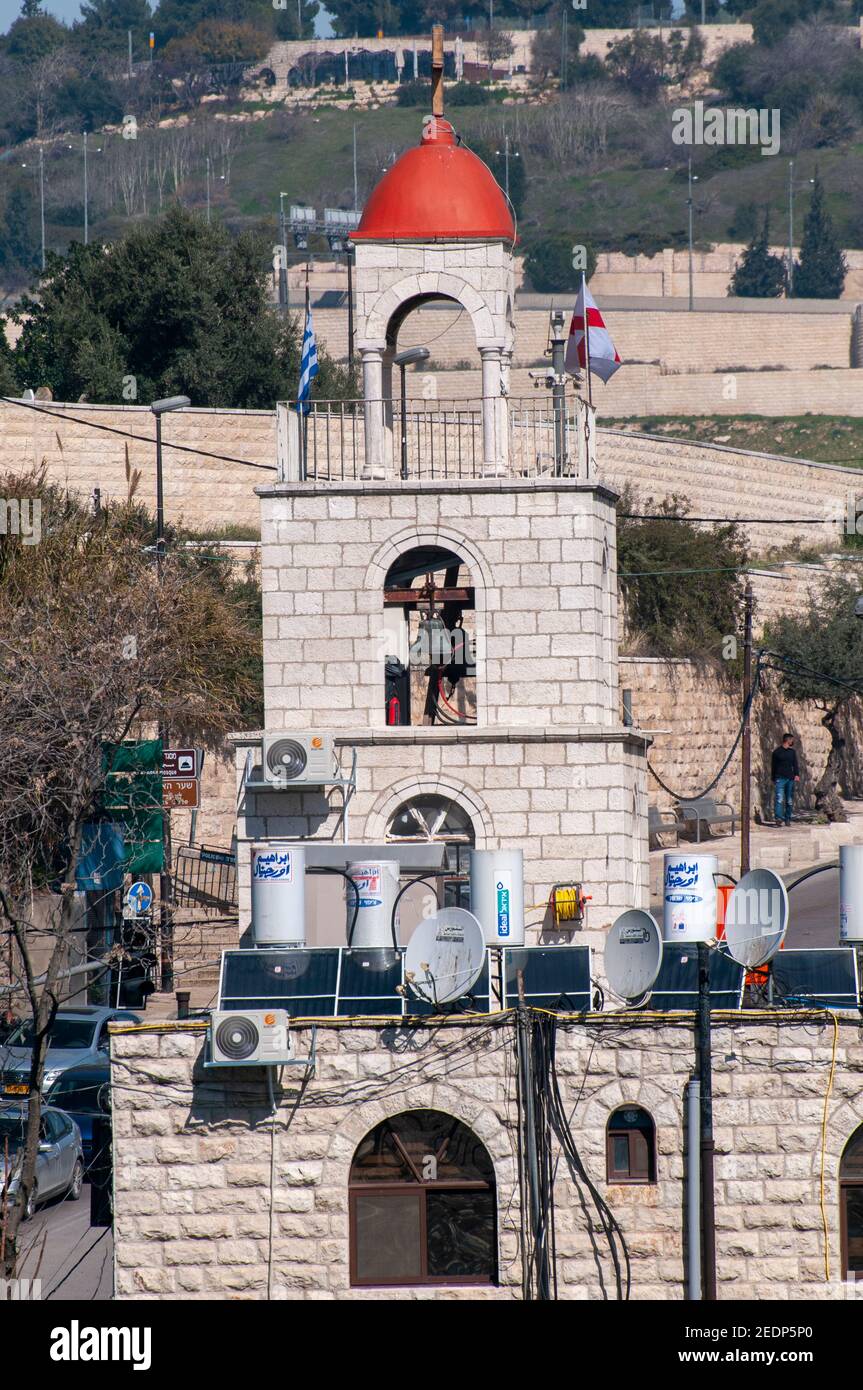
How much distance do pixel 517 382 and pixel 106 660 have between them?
61.1 meters

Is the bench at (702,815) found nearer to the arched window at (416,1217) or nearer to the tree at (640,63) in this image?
the arched window at (416,1217)

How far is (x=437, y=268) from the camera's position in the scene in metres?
21.7

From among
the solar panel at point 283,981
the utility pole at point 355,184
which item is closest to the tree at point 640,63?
the utility pole at point 355,184

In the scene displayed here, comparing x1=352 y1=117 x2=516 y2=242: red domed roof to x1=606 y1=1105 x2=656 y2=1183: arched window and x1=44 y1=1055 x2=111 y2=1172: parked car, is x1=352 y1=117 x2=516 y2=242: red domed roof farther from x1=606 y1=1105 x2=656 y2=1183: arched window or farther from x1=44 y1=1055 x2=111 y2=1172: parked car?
x1=44 y1=1055 x2=111 y2=1172: parked car

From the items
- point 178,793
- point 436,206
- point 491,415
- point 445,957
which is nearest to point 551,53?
point 178,793

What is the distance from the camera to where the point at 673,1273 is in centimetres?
1667

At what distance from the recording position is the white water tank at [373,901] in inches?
724

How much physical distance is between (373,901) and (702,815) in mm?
23432

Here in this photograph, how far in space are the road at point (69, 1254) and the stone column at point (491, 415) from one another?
817cm

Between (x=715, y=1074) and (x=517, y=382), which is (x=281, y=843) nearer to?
(x=715, y=1074)

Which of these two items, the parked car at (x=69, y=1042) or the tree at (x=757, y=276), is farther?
the tree at (x=757, y=276)

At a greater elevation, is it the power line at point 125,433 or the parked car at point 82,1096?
the power line at point 125,433
